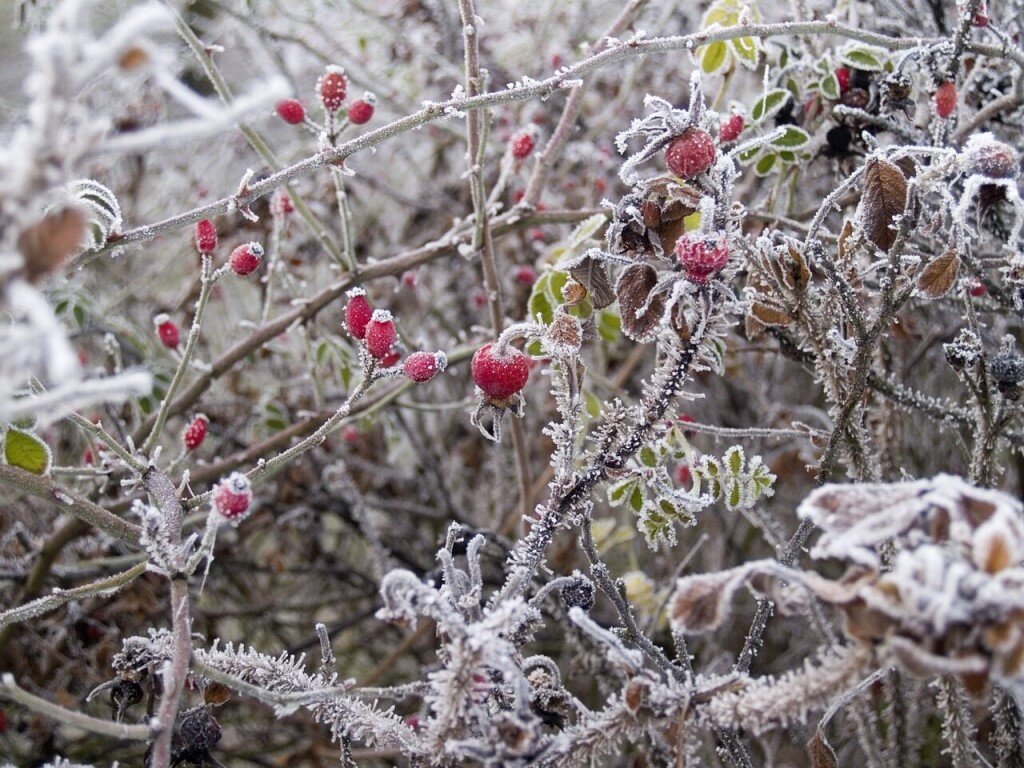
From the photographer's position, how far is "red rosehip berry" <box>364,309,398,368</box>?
2.44 ft

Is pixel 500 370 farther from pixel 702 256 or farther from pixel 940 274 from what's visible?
pixel 940 274

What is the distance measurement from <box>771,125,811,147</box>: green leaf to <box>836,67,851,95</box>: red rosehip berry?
11 cm

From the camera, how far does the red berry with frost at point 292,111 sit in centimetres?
111

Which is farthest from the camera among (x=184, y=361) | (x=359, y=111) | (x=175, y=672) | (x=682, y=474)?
(x=682, y=474)

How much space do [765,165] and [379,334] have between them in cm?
62

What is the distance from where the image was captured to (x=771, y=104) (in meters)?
1.07

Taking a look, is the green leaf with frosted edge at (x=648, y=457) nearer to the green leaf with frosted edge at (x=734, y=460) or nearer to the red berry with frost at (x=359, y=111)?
the green leaf with frosted edge at (x=734, y=460)

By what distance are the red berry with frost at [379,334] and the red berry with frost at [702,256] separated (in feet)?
0.81

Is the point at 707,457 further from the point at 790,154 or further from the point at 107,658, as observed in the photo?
the point at 107,658

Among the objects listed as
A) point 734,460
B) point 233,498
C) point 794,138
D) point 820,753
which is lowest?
point 820,753

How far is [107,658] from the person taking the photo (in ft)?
4.85

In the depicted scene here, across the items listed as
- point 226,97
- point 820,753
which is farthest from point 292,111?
point 820,753

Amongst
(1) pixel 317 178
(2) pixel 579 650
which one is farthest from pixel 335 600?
(1) pixel 317 178

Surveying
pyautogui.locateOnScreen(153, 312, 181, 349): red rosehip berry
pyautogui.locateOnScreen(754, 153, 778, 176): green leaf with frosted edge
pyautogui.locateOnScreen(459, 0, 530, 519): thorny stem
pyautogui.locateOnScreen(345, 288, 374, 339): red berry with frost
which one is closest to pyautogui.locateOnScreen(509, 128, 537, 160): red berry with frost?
pyautogui.locateOnScreen(459, 0, 530, 519): thorny stem
